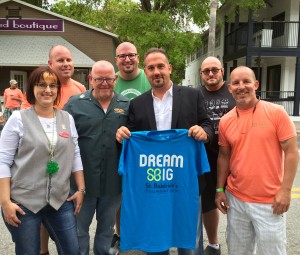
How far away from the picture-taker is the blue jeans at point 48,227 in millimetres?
2586

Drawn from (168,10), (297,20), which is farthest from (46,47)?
(297,20)

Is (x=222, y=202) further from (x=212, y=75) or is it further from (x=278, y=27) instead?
(x=278, y=27)

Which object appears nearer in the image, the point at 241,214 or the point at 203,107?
the point at 241,214

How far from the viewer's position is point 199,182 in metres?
3.17

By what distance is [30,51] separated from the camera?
61.0 feet

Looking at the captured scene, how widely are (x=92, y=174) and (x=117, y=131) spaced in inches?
19.8

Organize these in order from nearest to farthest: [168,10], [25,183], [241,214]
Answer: [25,183], [241,214], [168,10]

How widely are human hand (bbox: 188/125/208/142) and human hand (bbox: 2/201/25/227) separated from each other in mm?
1450

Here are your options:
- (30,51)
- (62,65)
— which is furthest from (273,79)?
(62,65)

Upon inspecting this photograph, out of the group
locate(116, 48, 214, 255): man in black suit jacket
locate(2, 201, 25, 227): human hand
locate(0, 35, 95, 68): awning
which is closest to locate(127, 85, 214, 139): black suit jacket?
locate(116, 48, 214, 255): man in black suit jacket

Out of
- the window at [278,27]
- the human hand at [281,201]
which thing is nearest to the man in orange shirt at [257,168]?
the human hand at [281,201]

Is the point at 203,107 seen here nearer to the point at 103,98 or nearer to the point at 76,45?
the point at 103,98

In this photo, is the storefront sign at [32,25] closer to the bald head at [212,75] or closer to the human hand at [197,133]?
the bald head at [212,75]

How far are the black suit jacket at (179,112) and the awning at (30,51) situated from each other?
1544cm
